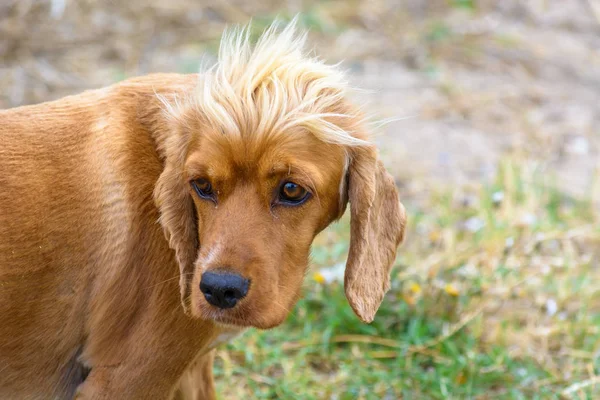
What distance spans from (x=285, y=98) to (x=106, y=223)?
764 millimetres

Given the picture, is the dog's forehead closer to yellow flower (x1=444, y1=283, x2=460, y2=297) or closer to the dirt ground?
yellow flower (x1=444, y1=283, x2=460, y2=297)

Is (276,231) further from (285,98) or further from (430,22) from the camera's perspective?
(430,22)

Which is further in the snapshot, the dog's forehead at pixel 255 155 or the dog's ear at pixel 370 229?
the dog's ear at pixel 370 229

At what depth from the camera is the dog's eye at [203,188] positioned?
9.78 ft

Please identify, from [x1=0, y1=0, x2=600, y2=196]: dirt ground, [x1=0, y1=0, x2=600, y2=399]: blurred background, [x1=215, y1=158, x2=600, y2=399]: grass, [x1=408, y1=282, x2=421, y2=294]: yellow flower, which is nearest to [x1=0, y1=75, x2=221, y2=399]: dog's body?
[x1=0, y1=0, x2=600, y2=399]: blurred background

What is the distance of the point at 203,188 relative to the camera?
300cm

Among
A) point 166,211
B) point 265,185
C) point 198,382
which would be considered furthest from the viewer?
point 198,382

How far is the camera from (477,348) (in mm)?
4766

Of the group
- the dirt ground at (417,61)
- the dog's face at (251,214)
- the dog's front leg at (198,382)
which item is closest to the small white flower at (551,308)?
the dirt ground at (417,61)

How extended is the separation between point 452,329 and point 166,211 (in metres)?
2.20

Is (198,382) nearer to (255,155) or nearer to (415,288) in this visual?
(255,155)

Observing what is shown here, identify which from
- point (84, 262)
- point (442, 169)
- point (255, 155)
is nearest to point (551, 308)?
point (442, 169)

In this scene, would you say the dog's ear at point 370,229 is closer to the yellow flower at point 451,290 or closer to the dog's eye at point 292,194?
the dog's eye at point 292,194

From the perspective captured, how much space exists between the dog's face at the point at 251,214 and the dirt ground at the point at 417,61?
3464 millimetres
